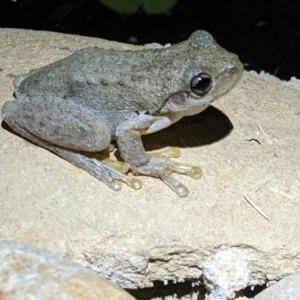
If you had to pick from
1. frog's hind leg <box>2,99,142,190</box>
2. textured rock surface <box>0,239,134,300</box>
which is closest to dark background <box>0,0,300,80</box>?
frog's hind leg <box>2,99,142,190</box>

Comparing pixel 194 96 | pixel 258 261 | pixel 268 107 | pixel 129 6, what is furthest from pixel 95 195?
pixel 129 6

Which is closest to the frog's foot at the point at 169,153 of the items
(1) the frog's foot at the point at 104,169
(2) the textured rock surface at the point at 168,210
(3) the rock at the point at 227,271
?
(2) the textured rock surface at the point at 168,210

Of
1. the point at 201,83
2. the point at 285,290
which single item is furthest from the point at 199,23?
the point at 285,290

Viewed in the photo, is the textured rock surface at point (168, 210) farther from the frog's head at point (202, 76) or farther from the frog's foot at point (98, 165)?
the frog's head at point (202, 76)

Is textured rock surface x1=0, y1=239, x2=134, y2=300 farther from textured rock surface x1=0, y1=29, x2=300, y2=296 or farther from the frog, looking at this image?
the frog

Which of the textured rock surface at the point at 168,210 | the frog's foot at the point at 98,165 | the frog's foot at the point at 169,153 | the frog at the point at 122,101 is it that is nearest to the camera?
the textured rock surface at the point at 168,210

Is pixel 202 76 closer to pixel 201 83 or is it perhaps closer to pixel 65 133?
pixel 201 83

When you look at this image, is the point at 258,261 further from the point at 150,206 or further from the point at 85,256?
the point at 85,256
